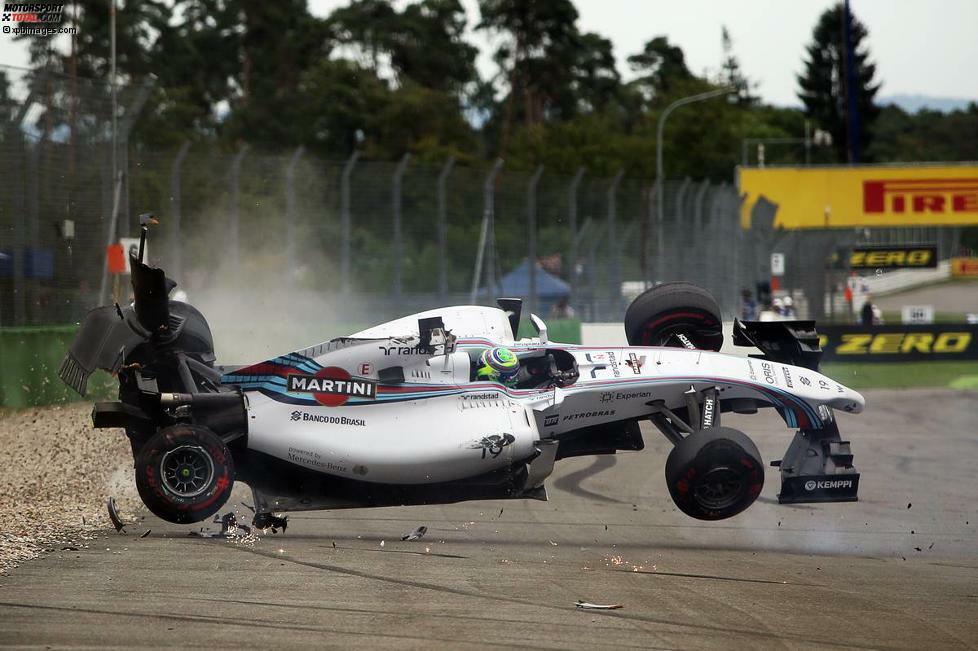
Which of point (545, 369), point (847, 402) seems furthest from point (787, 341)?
point (545, 369)

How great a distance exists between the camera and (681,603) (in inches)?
328

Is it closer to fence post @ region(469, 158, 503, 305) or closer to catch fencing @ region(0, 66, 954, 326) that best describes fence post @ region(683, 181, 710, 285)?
catch fencing @ region(0, 66, 954, 326)

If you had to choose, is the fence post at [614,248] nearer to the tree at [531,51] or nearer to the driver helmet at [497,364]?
the driver helmet at [497,364]

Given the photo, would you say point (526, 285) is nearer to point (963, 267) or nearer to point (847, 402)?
point (847, 402)

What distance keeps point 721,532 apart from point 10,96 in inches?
459

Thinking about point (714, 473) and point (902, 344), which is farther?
point (902, 344)

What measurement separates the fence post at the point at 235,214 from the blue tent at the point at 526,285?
6316 millimetres

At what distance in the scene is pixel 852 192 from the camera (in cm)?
5188

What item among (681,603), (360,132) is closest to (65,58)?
(360,132)

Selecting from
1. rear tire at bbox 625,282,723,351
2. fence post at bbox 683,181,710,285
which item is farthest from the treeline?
rear tire at bbox 625,282,723,351

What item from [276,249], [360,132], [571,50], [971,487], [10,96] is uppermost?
[571,50]

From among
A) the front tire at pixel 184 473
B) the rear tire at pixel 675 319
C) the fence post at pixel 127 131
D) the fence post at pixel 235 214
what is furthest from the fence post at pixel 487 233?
the front tire at pixel 184 473

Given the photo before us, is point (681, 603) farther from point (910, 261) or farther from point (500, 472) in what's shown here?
point (910, 261)

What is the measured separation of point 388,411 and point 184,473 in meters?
1.56
